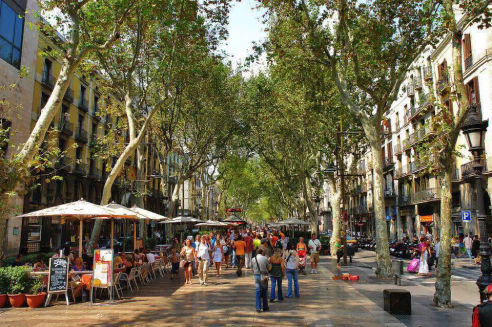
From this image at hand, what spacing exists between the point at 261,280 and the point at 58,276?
5313 millimetres

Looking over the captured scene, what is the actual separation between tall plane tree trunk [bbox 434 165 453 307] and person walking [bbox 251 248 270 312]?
4.26 metres

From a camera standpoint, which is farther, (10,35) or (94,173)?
(94,173)

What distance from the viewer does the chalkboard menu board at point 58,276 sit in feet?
30.8

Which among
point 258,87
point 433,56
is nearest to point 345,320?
point 258,87

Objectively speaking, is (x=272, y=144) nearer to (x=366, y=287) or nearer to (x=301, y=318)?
(x=366, y=287)

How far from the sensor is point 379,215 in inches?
522

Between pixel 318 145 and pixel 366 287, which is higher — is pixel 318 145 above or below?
above

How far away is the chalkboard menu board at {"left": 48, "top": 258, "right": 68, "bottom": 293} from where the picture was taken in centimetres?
940

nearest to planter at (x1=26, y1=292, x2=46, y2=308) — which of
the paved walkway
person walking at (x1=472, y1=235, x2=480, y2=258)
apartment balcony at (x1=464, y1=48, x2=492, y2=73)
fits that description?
the paved walkway

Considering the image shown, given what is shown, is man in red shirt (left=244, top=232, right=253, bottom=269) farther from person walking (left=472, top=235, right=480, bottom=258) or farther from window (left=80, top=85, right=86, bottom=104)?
window (left=80, top=85, right=86, bottom=104)

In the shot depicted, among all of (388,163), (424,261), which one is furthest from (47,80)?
(388,163)

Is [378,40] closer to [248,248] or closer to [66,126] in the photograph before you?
[248,248]

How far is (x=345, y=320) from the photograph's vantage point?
7.93m

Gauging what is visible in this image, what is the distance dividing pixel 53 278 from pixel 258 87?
1954 centimetres
